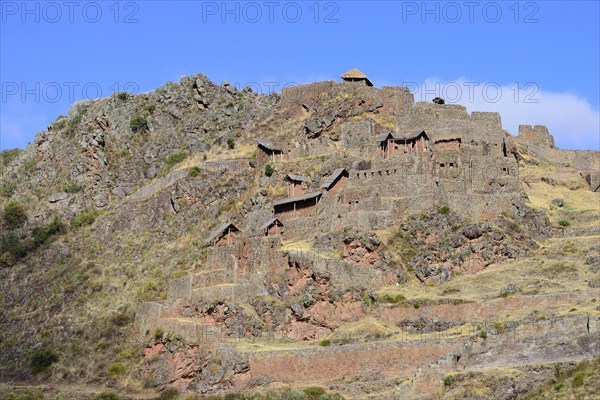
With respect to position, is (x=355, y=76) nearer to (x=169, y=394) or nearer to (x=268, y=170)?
(x=268, y=170)

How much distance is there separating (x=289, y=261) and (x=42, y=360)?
20109 mm

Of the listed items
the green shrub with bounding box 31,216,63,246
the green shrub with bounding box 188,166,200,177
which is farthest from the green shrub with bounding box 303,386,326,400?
the green shrub with bounding box 31,216,63,246

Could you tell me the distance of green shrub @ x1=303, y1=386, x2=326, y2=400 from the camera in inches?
2534

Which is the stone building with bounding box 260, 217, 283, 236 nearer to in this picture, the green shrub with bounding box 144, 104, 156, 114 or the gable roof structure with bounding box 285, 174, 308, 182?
the gable roof structure with bounding box 285, 174, 308, 182

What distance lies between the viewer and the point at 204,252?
8238cm

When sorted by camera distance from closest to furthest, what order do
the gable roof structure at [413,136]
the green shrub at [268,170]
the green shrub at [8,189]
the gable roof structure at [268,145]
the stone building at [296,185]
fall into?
the gable roof structure at [413,136]
the stone building at [296,185]
the green shrub at [268,170]
the gable roof structure at [268,145]
the green shrub at [8,189]

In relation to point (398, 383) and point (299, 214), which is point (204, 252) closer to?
point (299, 214)

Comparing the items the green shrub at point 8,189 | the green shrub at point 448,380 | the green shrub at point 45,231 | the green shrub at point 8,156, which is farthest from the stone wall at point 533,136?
the green shrub at point 8,156

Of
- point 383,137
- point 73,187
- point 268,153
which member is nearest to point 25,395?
point 268,153

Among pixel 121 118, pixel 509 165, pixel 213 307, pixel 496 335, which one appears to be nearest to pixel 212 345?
pixel 213 307

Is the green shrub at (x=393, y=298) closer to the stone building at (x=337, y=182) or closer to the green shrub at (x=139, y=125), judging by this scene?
the stone building at (x=337, y=182)

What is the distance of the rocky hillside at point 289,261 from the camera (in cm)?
6606

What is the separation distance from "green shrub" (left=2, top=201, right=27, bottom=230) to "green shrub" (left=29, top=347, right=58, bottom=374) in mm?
20934

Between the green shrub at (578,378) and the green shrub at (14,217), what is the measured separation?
189ft
